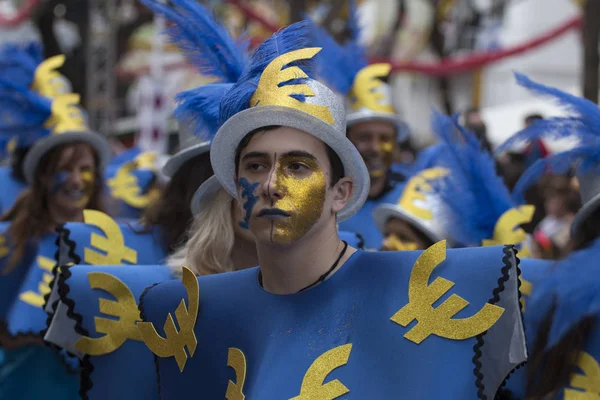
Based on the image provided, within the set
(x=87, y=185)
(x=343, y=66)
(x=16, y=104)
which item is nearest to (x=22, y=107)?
(x=16, y=104)

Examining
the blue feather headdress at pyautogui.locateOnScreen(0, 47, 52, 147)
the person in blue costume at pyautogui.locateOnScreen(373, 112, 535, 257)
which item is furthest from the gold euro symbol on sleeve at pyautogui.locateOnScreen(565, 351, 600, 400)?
the blue feather headdress at pyautogui.locateOnScreen(0, 47, 52, 147)

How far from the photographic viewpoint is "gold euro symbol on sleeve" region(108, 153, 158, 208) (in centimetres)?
710

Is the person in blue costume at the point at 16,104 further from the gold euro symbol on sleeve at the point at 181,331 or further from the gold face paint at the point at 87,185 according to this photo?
the gold euro symbol on sleeve at the point at 181,331

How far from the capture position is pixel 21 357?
5559 millimetres

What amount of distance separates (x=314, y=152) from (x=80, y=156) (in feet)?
10.3

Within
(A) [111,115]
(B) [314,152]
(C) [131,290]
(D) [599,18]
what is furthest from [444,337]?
(A) [111,115]

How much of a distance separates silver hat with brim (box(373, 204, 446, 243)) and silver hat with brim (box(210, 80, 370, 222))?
2041 mm

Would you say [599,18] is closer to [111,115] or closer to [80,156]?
[80,156]

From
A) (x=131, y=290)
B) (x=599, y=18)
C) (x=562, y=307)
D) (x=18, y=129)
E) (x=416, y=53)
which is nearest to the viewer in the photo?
(x=562, y=307)

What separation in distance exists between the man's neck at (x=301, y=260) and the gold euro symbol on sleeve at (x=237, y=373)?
0.69 ft

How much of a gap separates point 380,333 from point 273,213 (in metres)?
0.42

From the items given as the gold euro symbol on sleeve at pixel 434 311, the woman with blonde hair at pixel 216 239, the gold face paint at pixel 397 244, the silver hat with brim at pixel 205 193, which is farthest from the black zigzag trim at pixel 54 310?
the gold euro symbol on sleeve at pixel 434 311

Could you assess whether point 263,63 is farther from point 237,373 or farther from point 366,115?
point 366,115

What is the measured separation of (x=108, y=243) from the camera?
4430 millimetres
